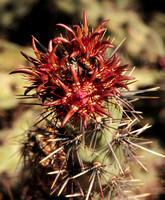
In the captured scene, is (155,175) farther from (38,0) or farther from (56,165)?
(38,0)

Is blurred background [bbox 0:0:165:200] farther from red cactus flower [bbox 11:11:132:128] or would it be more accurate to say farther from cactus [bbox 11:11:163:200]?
red cactus flower [bbox 11:11:132:128]

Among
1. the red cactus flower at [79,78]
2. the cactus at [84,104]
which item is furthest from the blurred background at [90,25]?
the red cactus flower at [79,78]

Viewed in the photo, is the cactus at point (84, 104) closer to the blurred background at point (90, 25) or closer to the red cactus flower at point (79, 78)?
the red cactus flower at point (79, 78)

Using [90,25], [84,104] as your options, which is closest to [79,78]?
[84,104]

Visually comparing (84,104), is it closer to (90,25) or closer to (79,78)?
(79,78)

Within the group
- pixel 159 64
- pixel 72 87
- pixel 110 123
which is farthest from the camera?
pixel 159 64

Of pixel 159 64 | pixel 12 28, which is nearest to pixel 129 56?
pixel 159 64
